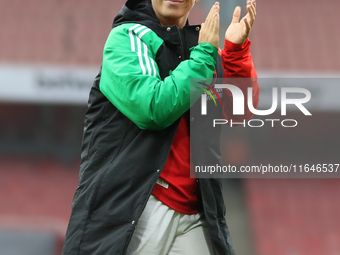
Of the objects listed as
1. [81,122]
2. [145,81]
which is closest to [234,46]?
[145,81]

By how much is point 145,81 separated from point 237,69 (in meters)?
0.40

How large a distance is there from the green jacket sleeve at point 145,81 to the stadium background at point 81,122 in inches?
201

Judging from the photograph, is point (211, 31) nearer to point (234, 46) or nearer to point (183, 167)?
point (234, 46)

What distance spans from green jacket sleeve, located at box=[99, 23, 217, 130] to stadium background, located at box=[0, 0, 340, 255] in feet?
16.7

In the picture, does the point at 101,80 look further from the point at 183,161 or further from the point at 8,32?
the point at 8,32

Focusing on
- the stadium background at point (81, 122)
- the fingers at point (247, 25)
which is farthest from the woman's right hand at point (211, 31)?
the stadium background at point (81, 122)

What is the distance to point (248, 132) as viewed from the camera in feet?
25.2

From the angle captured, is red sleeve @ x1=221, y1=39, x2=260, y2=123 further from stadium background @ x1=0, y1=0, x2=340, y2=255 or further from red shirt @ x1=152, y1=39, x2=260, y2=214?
stadium background @ x1=0, y1=0, x2=340, y2=255

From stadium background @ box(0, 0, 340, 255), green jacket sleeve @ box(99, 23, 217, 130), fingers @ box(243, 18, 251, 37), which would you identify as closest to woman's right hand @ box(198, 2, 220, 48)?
green jacket sleeve @ box(99, 23, 217, 130)

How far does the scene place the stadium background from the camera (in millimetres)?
6410

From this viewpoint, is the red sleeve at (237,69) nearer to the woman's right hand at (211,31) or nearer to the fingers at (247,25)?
the fingers at (247,25)

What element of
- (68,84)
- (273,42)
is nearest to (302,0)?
(273,42)

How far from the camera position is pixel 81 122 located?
7605 mm

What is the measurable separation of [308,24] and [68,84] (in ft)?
14.4
